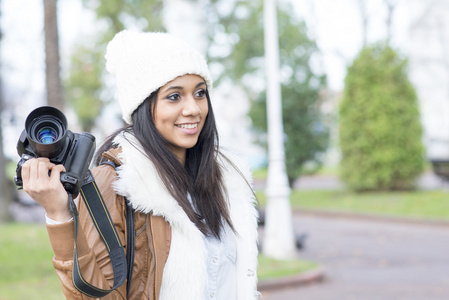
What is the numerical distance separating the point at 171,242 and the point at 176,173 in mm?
288

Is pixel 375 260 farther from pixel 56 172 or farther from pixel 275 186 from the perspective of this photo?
pixel 56 172

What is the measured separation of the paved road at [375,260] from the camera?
7383mm

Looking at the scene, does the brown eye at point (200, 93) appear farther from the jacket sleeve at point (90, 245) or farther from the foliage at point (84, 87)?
the foliage at point (84, 87)

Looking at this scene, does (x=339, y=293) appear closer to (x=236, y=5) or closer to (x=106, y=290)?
(x=106, y=290)

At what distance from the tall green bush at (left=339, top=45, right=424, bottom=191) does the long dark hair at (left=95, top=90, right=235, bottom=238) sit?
1670 cm

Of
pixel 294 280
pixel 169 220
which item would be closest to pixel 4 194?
pixel 294 280

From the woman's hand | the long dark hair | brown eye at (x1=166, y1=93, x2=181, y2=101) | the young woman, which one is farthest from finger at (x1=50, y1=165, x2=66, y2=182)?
brown eye at (x1=166, y1=93, x2=181, y2=101)

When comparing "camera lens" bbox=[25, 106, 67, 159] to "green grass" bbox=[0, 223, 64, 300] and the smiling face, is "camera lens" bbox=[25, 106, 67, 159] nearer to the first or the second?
the smiling face

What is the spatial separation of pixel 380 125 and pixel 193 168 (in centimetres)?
1692

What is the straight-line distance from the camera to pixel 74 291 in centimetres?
176

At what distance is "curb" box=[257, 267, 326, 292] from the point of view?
750 cm

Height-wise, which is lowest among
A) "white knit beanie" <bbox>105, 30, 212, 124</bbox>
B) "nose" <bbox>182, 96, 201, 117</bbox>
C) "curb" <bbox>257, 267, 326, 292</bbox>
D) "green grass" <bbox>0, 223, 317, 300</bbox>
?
"curb" <bbox>257, 267, 326, 292</bbox>

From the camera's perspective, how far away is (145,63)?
7.15 ft

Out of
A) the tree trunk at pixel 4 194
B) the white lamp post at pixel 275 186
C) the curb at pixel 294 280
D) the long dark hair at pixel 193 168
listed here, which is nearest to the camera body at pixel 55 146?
the long dark hair at pixel 193 168
